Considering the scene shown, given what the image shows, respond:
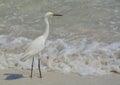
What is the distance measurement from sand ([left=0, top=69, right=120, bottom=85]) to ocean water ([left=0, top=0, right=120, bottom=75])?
22 cm

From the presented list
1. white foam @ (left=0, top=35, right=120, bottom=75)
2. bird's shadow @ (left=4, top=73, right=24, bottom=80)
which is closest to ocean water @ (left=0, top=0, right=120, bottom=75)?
white foam @ (left=0, top=35, right=120, bottom=75)

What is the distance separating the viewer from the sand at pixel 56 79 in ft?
19.9

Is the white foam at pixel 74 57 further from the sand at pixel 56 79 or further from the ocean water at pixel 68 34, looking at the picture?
the sand at pixel 56 79

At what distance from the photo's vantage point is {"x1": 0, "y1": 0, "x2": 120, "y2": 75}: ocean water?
6953 mm

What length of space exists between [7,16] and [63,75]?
4.52 meters

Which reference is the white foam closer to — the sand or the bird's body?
the sand

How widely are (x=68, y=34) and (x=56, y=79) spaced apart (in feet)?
8.01

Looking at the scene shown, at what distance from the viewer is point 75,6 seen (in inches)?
424

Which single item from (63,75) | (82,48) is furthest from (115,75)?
(82,48)

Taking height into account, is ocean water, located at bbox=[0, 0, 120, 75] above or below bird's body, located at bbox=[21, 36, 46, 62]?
below

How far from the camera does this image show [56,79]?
625cm

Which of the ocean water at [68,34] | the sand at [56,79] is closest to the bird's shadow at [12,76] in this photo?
the sand at [56,79]

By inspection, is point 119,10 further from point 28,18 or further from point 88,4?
point 28,18

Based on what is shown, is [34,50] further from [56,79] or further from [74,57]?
[74,57]
